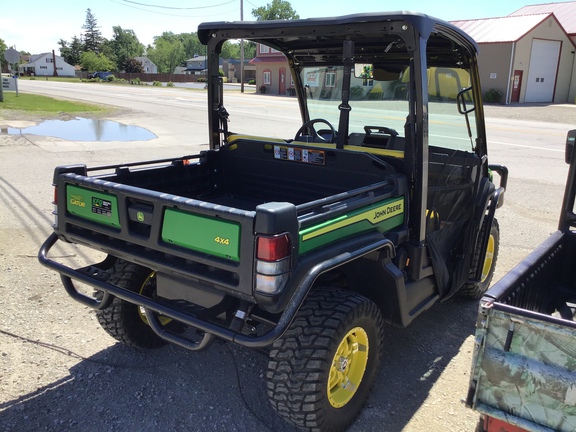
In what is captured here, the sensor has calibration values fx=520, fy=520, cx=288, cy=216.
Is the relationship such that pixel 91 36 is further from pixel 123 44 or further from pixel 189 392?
pixel 189 392

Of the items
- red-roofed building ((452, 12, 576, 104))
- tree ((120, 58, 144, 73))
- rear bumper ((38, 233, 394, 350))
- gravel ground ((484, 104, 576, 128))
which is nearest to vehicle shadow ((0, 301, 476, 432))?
rear bumper ((38, 233, 394, 350))

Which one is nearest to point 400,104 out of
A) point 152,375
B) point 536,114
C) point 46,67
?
point 152,375

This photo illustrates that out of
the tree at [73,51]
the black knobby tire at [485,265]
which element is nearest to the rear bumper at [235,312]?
the black knobby tire at [485,265]

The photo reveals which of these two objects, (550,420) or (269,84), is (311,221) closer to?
(550,420)

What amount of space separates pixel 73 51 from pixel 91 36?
6536 millimetres

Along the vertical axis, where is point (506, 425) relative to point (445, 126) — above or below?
below

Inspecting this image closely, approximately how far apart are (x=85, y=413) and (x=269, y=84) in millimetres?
42738

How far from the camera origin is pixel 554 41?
34125mm

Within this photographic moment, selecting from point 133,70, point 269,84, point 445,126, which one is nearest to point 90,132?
point 445,126

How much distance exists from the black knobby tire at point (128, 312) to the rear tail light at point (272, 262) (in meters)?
1.33

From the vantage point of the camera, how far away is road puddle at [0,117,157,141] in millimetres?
14953

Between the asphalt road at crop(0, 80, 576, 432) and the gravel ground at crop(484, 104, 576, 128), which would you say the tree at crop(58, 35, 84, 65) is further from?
the asphalt road at crop(0, 80, 576, 432)

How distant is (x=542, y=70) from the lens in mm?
34312

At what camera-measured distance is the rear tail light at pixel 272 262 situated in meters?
2.37
